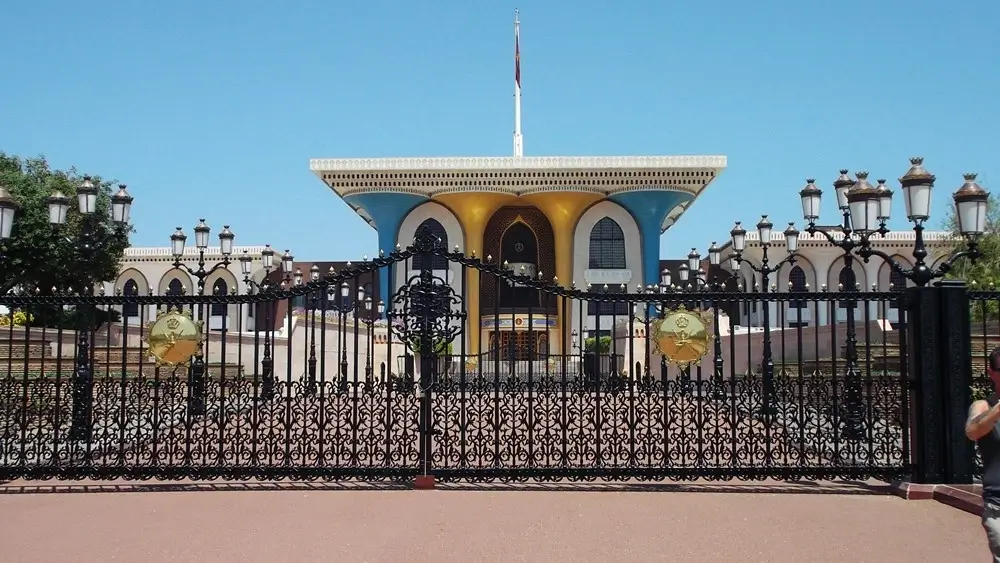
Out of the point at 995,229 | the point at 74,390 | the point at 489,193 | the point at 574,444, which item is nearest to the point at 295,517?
the point at 574,444

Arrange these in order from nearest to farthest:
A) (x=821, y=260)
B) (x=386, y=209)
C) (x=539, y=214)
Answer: (x=386, y=209), (x=539, y=214), (x=821, y=260)

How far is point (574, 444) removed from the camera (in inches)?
340

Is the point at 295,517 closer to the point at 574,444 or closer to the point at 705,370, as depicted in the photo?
the point at 574,444

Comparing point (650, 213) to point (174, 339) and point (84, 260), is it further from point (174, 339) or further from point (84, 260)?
point (174, 339)

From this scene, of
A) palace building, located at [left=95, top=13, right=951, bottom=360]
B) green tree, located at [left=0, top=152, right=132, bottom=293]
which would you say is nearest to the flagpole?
palace building, located at [left=95, top=13, right=951, bottom=360]

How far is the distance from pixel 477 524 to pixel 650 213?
33895 millimetres

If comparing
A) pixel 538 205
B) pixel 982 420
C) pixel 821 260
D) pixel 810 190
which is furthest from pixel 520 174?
pixel 982 420

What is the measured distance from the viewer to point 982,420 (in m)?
3.89

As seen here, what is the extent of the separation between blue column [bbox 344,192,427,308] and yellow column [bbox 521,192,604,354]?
18.9 ft

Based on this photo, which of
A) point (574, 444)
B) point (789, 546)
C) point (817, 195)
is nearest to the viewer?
point (789, 546)

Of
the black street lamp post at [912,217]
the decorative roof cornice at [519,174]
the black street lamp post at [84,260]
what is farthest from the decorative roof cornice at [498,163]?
the black street lamp post at [912,217]

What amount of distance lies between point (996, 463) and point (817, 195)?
26.9 feet

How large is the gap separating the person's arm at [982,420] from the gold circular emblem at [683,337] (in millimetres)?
4161

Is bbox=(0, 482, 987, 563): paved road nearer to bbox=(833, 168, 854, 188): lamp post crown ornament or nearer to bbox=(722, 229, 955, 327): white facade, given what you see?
bbox=(833, 168, 854, 188): lamp post crown ornament
